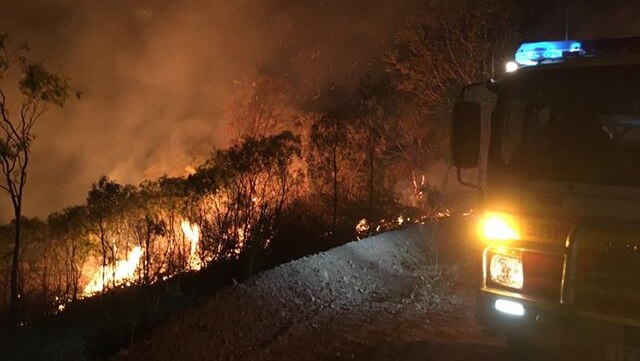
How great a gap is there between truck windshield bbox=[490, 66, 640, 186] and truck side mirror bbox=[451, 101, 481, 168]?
18 centimetres

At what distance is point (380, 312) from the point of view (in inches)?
296

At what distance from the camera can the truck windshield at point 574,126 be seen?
446 centimetres

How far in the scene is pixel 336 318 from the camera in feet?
23.6

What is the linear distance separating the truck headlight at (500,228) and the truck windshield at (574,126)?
338mm

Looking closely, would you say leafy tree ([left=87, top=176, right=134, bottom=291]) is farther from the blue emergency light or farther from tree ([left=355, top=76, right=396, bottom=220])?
the blue emergency light

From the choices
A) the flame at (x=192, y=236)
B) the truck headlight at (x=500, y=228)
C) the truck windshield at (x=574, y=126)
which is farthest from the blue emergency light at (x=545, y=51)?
the flame at (x=192, y=236)

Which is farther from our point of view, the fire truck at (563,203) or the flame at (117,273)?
the flame at (117,273)

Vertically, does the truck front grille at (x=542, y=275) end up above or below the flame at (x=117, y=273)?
above

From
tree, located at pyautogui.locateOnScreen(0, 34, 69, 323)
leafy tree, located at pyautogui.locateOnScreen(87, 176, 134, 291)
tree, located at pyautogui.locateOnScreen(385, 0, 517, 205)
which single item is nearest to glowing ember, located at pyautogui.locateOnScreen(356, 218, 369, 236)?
leafy tree, located at pyautogui.locateOnScreen(87, 176, 134, 291)

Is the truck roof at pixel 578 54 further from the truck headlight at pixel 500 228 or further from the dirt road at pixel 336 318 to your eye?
the dirt road at pixel 336 318

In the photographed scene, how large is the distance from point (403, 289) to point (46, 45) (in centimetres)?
2838

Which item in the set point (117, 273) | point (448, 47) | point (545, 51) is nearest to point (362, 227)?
point (117, 273)

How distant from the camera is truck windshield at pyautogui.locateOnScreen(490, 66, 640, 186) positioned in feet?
14.6

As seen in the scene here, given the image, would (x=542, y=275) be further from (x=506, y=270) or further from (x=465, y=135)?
(x=465, y=135)
